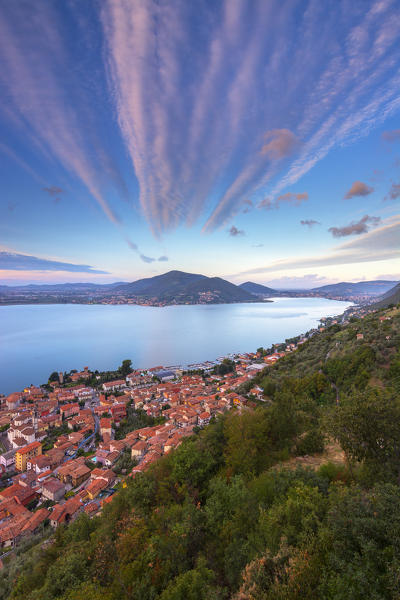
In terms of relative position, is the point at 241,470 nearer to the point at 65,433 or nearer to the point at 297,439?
A: the point at 297,439

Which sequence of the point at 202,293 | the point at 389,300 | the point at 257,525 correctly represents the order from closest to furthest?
the point at 257,525
the point at 389,300
the point at 202,293

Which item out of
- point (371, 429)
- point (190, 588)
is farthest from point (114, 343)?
point (371, 429)

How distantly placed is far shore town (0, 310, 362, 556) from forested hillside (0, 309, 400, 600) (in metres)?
2.37

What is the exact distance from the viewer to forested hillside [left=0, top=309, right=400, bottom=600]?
2.79m

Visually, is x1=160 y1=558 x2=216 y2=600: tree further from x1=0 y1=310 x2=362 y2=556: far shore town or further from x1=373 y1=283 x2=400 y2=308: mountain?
x1=373 y1=283 x2=400 y2=308: mountain

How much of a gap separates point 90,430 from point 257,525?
2090cm

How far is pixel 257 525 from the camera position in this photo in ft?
13.5

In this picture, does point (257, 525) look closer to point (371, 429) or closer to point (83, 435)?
point (371, 429)

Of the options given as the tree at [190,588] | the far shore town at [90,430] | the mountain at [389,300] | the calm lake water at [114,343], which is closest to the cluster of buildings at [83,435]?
the far shore town at [90,430]

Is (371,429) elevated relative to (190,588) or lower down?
elevated

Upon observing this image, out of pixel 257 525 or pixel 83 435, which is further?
pixel 83 435

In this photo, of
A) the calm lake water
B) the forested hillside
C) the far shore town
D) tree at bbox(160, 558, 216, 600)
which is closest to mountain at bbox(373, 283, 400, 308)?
the calm lake water

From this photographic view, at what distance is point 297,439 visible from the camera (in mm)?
7469

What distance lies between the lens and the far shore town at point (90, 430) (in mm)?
12242
